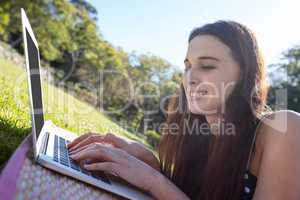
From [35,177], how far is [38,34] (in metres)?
30.3

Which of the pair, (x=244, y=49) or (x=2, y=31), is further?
(x=2, y=31)

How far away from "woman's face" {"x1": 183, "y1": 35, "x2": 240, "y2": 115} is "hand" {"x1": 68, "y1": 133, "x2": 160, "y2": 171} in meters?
0.39

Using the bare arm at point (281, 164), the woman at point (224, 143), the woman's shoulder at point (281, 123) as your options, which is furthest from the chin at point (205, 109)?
the bare arm at point (281, 164)

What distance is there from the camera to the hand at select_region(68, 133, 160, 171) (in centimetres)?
216

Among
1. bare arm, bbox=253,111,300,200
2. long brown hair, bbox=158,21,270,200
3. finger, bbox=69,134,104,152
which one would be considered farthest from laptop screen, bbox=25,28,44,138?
bare arm, bbox=253,111,300,200

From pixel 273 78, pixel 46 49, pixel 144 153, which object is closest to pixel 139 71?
pixel 46 49

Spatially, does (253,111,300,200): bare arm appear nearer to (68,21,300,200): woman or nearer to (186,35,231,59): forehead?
(68,21,300,200): woman

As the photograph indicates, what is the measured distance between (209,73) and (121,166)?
736 millimetres

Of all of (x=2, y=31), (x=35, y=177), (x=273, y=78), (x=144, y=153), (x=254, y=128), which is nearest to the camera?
(x=35, y=177)

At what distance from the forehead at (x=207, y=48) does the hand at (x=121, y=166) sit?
2.45 feet

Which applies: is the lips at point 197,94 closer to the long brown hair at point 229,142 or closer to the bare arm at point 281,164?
the long brown hair at point 229,142

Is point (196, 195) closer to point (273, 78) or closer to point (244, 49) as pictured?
point (244, 49)

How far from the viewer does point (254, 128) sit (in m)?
2.00

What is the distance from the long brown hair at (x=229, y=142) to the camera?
1.96 metres
